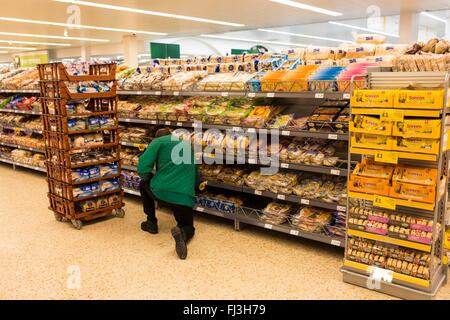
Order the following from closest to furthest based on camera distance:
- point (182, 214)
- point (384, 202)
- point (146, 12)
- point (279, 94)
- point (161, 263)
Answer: point (384, 202)
point (161, 263)
point (279, 94)
point (182, 214)
point (146, 12)

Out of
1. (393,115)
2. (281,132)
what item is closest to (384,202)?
(393,115)

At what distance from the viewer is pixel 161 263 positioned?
3.83m

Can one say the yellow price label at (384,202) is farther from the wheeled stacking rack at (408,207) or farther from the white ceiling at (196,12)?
the white ceiling at (196,12)

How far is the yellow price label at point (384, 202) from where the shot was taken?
304 cm

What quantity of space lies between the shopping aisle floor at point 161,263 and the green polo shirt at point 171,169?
0.54 m

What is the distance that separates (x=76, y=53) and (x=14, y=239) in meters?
20.4

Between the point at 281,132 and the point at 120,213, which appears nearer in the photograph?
the point at 281,132

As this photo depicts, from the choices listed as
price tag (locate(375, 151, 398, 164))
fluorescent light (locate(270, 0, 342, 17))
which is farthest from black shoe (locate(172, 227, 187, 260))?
fluorescent light (locate(270, 0, 342, 17))

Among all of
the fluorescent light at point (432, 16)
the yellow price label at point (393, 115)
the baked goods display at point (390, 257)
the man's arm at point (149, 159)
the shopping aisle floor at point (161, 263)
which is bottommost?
the shopping aisle floor at point (161, 263)

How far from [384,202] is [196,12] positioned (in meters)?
10.3

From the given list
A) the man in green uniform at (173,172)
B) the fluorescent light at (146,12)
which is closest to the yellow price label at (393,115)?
the man in green uniform at (173,172)

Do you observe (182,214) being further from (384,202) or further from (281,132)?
(384,202)

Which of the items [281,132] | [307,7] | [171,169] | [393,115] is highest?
[307,7]

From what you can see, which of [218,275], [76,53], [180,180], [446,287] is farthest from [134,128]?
[76,53]
